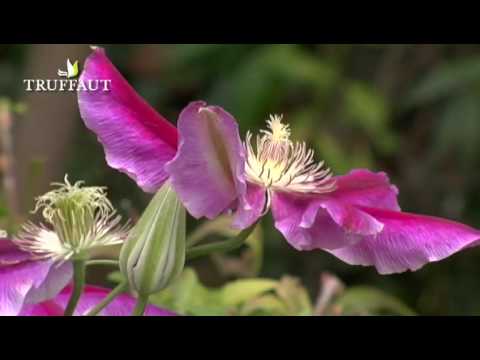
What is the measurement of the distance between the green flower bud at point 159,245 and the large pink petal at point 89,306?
0.30ft

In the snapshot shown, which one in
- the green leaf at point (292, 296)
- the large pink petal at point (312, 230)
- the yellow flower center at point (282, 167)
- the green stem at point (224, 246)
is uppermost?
the yellow flower center at point (282, 167)

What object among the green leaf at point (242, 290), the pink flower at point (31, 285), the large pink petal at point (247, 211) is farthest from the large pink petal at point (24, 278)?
the green leaf at point (242, 290)

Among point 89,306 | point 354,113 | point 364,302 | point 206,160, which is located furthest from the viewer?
point 354,113

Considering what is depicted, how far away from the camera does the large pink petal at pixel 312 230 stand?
535 mm

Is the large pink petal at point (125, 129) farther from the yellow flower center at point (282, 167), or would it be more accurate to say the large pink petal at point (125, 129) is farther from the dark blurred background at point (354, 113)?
the dark blurred background at point (354, 113)

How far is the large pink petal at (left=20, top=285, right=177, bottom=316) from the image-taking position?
2.03 ft

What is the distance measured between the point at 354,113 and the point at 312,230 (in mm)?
1800

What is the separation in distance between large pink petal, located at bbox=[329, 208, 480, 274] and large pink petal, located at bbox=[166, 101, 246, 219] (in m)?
0.08

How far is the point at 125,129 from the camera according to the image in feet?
1.81

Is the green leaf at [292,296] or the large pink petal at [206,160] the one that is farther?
the green leaf at [292,296]

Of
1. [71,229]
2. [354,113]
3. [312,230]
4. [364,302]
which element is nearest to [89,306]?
[71,229]

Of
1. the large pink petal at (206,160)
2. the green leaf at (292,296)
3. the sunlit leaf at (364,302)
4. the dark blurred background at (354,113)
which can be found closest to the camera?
the large pink petal at (206,160)

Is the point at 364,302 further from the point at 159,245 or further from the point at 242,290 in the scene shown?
the point at 159,245

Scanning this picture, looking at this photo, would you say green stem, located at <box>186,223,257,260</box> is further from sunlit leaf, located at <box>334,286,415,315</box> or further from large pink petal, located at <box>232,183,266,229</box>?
sunlit leaf, located at <box>334,286,415,315</box>
